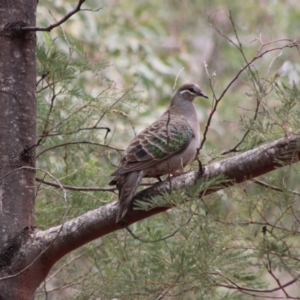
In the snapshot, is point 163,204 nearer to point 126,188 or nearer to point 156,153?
point 126,188

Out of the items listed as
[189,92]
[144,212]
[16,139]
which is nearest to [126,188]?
[144,212]

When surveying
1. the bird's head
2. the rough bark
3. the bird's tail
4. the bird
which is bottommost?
the rough bark

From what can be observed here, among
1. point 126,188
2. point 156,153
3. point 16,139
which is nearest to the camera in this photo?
point 16,139

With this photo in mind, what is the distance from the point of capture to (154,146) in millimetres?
4609

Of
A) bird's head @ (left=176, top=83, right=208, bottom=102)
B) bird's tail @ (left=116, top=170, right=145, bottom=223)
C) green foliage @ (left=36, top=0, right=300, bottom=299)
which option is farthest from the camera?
bird's head @ (left=176, top=83, right=208, bottom=102)

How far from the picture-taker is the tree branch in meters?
3.37

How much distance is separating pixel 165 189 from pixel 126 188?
428mm

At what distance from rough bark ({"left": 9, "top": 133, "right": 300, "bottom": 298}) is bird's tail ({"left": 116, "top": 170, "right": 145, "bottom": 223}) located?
1.5 inches

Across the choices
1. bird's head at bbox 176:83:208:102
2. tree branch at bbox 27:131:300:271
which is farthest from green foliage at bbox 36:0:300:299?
bird's head at bbox 176:83:208:102

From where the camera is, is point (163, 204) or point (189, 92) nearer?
point (163, 204)

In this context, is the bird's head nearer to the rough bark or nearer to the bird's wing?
the bird's wing

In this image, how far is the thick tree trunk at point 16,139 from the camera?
12.3ft

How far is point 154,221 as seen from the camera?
4898mm

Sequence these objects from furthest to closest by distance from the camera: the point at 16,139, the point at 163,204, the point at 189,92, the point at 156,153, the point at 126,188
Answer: the point at 189,92 < the point at 156,153 < the point at 126,188 < the point at 16,139 < the point at 163,204
